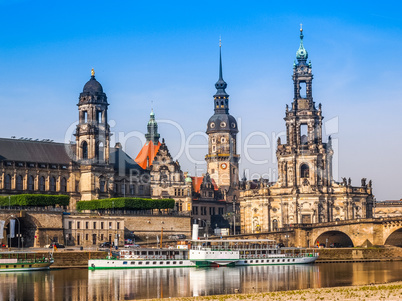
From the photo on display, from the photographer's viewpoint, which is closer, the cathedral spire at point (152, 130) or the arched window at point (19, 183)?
the arched window at point (19, 183)

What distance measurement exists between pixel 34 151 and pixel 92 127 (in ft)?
30.4

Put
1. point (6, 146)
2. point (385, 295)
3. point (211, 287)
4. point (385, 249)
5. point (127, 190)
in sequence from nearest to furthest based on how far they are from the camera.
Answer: point (385, 295) < point (211, 287) < point (385, 249) < point (6, 146) < point (127, 190)

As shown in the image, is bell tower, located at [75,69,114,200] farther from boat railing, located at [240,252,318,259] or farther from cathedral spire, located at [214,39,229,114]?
cathedral spire, located at [214,39,229,114]

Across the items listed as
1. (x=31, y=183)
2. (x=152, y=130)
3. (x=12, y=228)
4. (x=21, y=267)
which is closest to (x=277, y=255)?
(x=21, y=267)

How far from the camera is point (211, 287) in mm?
74688

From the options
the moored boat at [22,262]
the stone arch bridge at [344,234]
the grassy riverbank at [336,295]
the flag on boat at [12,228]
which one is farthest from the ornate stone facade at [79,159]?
the grassy riverbank at [336,295]

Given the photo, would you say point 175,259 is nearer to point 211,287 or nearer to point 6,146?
point 211,287

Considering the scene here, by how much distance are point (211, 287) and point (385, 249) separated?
148ft

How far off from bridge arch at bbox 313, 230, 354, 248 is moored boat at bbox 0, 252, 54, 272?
4752cm

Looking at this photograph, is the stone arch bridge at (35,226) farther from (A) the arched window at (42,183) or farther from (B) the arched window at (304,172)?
(B) the arched window at (304,172)

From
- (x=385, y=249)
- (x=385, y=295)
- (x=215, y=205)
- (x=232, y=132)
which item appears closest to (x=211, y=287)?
(x=385, y=295)

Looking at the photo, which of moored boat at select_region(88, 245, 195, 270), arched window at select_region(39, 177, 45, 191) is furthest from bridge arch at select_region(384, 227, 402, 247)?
arched window at select_region(39, 177, 45, 191)

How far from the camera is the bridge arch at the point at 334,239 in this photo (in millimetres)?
126919

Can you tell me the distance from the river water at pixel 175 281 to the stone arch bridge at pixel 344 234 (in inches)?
799
